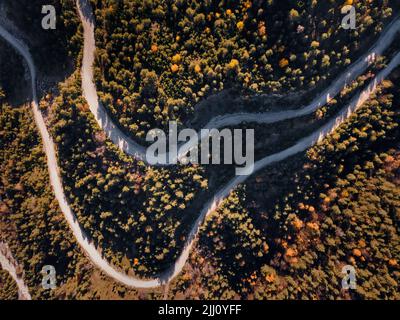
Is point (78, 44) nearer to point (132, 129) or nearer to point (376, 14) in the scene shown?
point (132, 129)

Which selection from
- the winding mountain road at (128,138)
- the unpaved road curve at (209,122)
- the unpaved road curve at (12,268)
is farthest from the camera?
the unpaved road curve at (12,268)

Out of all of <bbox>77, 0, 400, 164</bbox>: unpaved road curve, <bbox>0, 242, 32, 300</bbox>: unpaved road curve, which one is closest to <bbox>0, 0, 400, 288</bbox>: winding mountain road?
<bbox>77, 0, 400, 164</bbox>: unpaved road curve

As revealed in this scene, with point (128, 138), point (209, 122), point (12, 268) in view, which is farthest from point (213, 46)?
point (12, 268)

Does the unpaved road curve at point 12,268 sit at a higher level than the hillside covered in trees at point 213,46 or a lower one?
lower

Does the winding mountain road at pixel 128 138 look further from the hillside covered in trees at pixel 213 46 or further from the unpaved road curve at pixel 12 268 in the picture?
the unpaved road curve at pixel 12 268

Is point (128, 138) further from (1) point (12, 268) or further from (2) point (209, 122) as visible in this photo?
(1) point (12, 268)

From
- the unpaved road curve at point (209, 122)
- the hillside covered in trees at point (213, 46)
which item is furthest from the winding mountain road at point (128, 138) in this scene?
the hillside covered in trees at point (213, 46)
